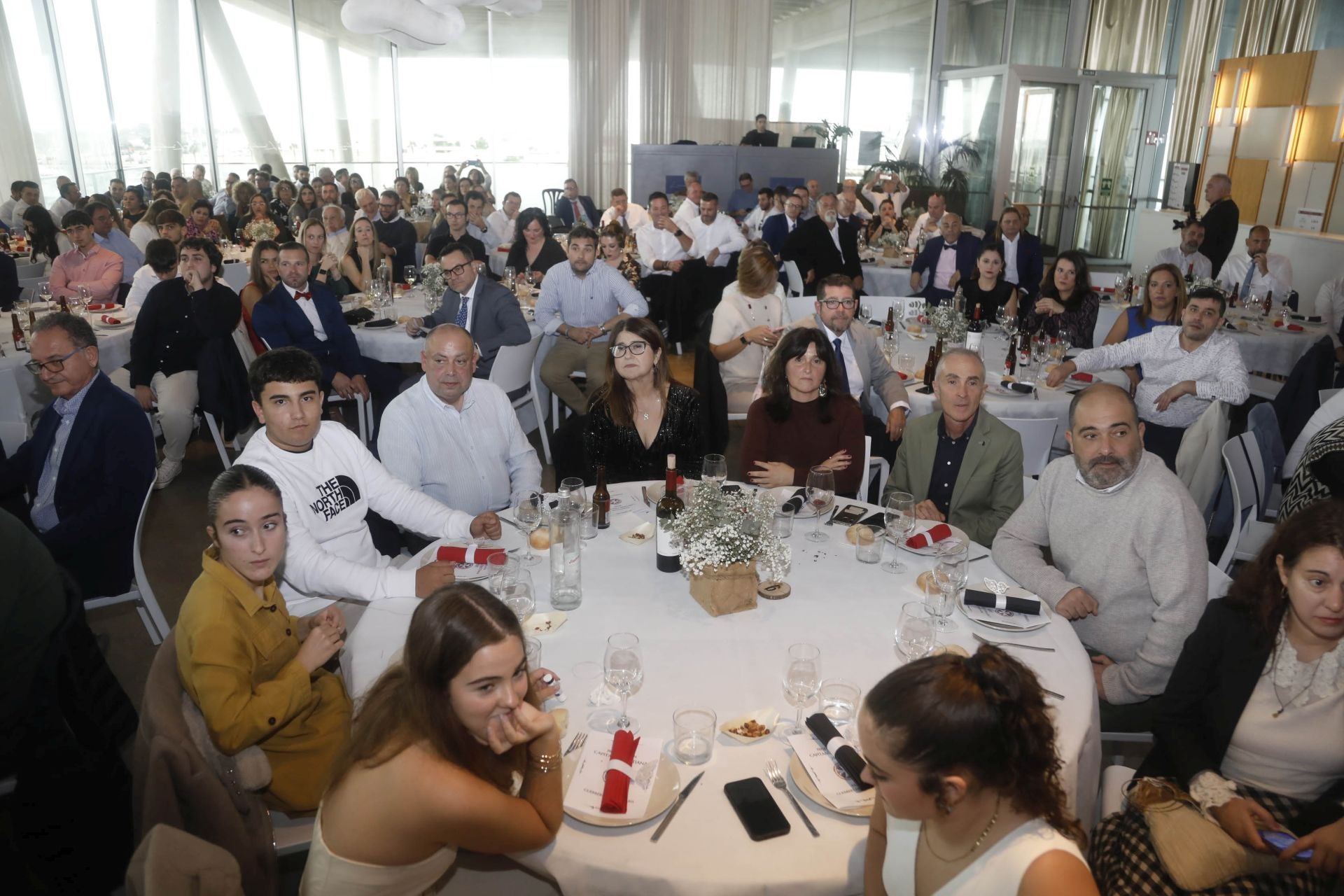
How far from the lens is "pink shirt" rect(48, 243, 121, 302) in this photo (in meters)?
6.62

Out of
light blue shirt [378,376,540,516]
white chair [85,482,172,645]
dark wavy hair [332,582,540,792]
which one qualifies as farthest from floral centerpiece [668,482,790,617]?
white chair [85,482,172,645]

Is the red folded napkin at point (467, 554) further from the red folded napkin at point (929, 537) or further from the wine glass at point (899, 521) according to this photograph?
the red folded napkin at point (929, 537)

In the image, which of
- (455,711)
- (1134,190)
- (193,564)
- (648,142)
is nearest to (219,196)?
(648,142)

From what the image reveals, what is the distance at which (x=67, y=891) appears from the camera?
2.13 meters

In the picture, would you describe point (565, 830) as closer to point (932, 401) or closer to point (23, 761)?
point (23, 761)

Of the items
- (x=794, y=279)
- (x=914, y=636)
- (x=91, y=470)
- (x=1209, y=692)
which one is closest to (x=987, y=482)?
(x=1209, y=692)

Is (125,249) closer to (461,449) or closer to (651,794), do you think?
(461,449)

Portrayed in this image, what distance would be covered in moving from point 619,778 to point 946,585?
1.04 meters

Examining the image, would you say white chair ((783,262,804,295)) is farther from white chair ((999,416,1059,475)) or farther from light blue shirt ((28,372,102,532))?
light blue shirt ((28,372,102,532))

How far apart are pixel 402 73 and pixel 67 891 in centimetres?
1538

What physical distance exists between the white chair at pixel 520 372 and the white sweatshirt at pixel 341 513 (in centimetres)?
163

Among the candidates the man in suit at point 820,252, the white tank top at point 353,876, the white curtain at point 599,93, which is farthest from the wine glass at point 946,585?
the white curtain at point 599,93

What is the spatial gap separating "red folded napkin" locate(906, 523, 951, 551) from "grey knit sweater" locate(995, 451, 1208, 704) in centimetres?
17

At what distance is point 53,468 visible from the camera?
350cm
